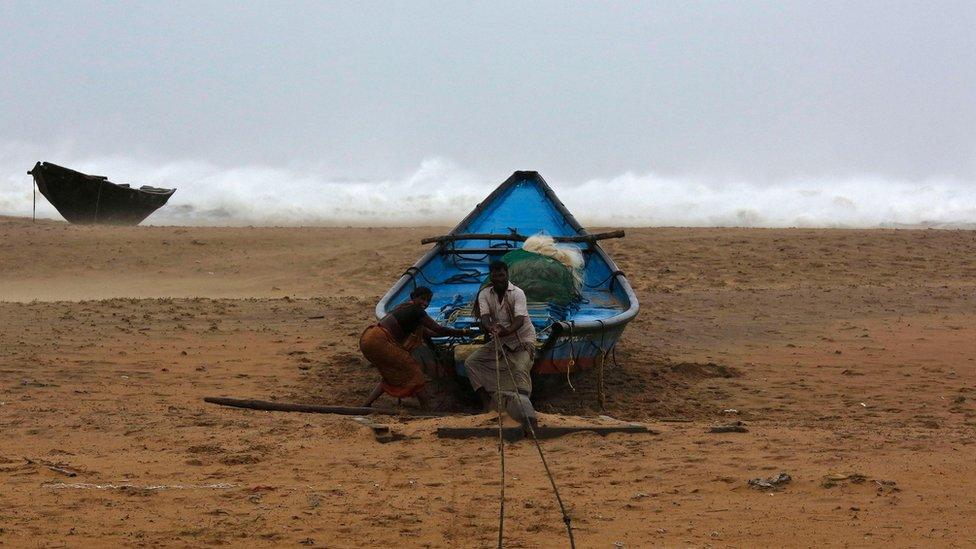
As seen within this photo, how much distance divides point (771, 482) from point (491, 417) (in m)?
2.16

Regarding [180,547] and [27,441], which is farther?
[27,441]

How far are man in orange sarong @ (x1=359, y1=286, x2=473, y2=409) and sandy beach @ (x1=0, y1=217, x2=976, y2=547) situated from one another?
16.7 inches

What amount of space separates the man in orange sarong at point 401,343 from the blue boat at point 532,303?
21cm

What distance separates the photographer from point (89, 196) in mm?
22672

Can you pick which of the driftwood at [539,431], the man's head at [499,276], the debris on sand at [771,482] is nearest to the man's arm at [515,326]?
the man's head at [499,276]

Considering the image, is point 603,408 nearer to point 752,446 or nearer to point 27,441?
point 752,446

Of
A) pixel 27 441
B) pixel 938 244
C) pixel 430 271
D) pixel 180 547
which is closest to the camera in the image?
→ pixel 180 547

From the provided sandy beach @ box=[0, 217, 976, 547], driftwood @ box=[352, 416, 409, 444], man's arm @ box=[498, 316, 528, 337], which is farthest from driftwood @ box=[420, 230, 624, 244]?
driftwood @ box=[352, 416, 409, 444]

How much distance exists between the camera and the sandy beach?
5.20 meters

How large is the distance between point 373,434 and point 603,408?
2279mm

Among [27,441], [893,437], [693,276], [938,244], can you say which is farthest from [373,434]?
[938,244]

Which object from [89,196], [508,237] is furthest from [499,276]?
[89,196]

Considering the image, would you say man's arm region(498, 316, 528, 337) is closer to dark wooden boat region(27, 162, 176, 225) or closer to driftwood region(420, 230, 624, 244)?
driftwood region(420, 230, 624, 244)

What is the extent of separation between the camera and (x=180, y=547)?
4863 mm
